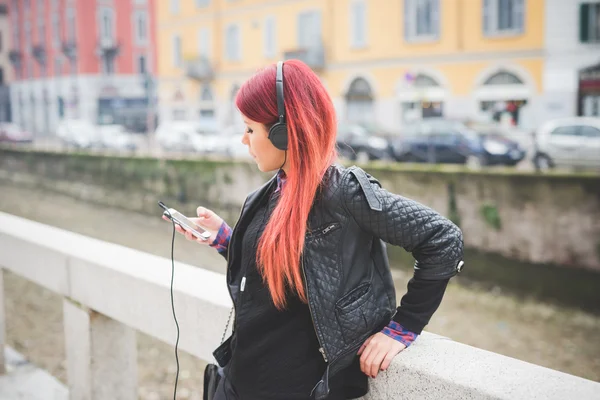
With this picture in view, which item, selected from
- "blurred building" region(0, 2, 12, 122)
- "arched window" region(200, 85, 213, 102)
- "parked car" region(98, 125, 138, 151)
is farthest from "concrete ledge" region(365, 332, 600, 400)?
"blurred building" region(0, 2, 12, 122)

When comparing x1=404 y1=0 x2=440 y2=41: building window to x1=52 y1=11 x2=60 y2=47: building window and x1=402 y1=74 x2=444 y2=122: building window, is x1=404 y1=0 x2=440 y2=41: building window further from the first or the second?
x1=52 y1=11 x2=60 y2=47: building window

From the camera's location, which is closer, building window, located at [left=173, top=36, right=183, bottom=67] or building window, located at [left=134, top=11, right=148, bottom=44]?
building window, located at [left=173, top=36, right=183, bottom=67]

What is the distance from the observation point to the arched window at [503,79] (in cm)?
2112

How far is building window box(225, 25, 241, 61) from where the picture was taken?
30.7m

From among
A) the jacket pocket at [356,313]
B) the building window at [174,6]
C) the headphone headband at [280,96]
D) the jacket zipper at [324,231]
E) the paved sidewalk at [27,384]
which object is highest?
the building window at [174,6]

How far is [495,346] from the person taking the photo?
23.6 feet

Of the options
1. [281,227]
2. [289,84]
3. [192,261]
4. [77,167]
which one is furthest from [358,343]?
[77,167]

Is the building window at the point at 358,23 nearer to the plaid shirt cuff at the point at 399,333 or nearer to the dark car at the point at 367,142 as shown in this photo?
the dark car at the point at 367,142

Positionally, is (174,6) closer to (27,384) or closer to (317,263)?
(27,384)

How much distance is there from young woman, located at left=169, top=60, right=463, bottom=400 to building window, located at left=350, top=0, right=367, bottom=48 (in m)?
24.2

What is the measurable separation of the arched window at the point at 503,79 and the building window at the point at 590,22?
2.36m

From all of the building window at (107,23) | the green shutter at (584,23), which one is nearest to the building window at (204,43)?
the building window at (107,23)

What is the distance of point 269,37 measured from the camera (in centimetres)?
2888

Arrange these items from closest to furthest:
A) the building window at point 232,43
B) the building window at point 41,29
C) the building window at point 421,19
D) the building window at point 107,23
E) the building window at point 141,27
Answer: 1. the building window at point 421,19
2. the building window at point 232,43
3. the building window at point 107,23
4. the building window at point 141,27
5. the building window at point 41,29
